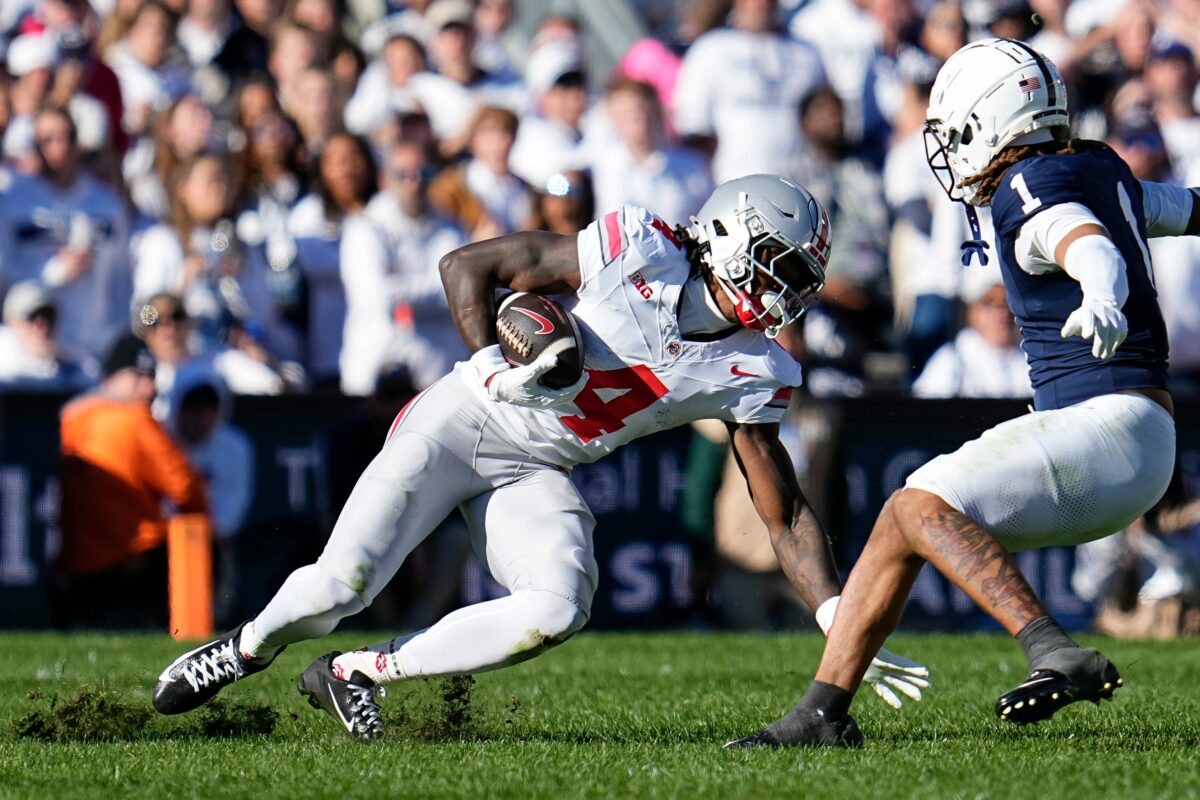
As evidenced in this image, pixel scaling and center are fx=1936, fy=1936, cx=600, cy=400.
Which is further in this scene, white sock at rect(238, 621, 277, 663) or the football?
white sock at rect(238, 621, 277, 663)

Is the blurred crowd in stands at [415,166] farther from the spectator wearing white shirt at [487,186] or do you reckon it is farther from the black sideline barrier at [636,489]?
the black sideline barrier at [636,489]

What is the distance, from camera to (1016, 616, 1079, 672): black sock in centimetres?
473

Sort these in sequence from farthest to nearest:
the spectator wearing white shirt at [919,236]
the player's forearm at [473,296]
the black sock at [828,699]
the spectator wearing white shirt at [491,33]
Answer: the spectator wearing white shirt at [491,33]
the spectator wearing white shirt at [919,236]
the player's forearm at [473,296]
the black sock at [828,699]

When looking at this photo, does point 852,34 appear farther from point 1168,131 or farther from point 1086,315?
point 1086,315

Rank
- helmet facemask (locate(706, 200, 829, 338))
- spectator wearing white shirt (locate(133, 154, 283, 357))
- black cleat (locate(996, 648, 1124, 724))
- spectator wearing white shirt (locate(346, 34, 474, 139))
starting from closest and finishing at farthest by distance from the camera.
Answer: black cleat (locate(996, 648, 1124, 724)) < helmet facemask (locate(706, 200, 829, 338)) < spectator wearing white shirt (locate(133, 154, 283, 357)) < spectator wearing white shirt (locate(346, 34, 474, 139))

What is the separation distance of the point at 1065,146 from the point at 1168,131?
23.9 ft

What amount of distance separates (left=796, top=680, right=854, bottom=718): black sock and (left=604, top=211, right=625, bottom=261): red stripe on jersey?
1.36 meters

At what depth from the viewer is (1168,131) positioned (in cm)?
1207

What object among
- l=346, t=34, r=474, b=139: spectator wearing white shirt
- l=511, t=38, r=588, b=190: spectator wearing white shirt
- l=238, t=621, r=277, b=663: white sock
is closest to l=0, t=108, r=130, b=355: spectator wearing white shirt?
l=346, t=34, r=474, b=139: spectator wearing white shirt

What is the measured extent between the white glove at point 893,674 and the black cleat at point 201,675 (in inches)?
69.6

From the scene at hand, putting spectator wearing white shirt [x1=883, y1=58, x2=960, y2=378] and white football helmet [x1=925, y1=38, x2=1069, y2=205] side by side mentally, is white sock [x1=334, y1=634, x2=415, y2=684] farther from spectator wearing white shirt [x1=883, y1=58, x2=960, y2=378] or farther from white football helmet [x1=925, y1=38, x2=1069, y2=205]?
spectator wearing white shirt [x1=883, y1=58, x2=960, y2=378]

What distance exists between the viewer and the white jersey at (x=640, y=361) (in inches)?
222

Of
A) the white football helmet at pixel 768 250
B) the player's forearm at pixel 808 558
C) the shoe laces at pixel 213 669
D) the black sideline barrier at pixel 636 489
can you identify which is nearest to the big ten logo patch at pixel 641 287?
the white football helmet at pixel 768 250

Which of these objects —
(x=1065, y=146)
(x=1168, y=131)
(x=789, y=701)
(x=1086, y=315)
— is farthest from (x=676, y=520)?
(x=1086, y=315)
